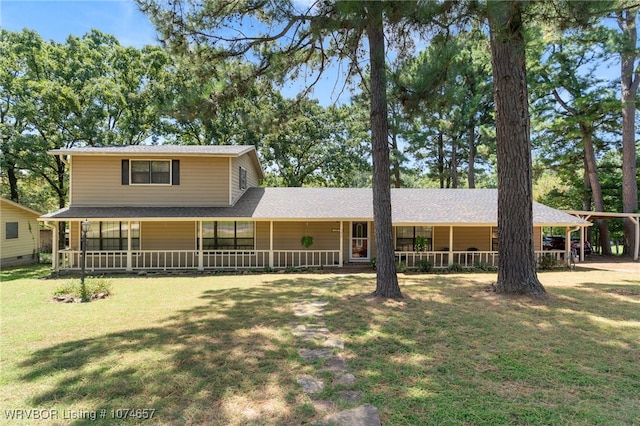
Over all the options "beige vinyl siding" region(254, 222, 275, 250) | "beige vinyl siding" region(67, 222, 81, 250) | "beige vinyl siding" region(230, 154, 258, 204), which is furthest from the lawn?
"beige vinyl siding" region(230, 154, 258, 204)

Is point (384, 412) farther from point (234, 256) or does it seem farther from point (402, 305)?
point (234, 256)

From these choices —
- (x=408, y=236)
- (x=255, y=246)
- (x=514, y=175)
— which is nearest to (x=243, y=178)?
(x=255, y=246)

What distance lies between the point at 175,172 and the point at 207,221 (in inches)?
94.1

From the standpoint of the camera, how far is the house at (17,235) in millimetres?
14969

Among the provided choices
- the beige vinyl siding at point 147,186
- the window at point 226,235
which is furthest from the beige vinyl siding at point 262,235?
the beige vinyl siding at point 147,186

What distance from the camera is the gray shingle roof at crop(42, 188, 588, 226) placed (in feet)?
40.7

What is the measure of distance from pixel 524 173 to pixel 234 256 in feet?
34.3

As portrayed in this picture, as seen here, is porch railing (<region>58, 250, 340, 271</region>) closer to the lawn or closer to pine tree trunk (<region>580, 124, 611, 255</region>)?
the lawn

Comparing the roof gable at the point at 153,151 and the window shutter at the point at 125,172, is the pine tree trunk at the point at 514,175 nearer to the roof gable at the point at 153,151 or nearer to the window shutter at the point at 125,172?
the roof gable at the point at 153,151

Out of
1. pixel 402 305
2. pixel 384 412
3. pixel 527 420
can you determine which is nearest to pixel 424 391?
pixel 384 412

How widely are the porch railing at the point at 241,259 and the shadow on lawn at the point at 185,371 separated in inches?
274

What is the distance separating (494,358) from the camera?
4.29 metres

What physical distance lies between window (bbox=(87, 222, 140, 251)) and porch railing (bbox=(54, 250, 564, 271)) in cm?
45

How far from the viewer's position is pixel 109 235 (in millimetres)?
13039
